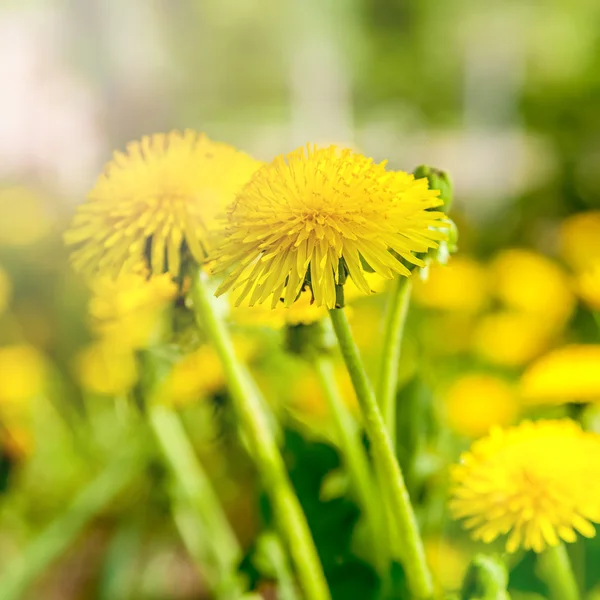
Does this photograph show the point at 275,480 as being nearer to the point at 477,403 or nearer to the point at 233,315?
the point at 233,315

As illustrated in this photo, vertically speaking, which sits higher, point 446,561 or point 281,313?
point 281,313

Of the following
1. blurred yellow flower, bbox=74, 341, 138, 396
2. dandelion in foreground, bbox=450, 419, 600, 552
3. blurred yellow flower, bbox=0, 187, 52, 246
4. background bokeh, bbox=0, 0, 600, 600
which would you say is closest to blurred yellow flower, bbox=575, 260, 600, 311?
background bokeh, bbox=0, 0, 600, 600

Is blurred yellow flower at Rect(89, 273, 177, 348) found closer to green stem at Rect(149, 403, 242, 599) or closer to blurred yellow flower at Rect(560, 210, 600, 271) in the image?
green stem at Rect(149, 403, 242, 599)

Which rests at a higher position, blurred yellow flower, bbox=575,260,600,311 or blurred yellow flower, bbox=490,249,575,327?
blurred yellow flower, bbox=575,260,600,311

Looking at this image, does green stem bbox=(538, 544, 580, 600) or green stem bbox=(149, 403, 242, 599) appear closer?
green stem bbox=(538, 544, 580, 600)

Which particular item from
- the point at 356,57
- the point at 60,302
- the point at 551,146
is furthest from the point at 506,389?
the point at 551,146

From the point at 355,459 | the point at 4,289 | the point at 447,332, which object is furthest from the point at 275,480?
the point at 4,289

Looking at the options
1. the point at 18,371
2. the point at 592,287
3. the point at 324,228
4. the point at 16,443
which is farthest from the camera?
the point at 18,371

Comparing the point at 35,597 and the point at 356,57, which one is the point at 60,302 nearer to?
the point at 35,597
